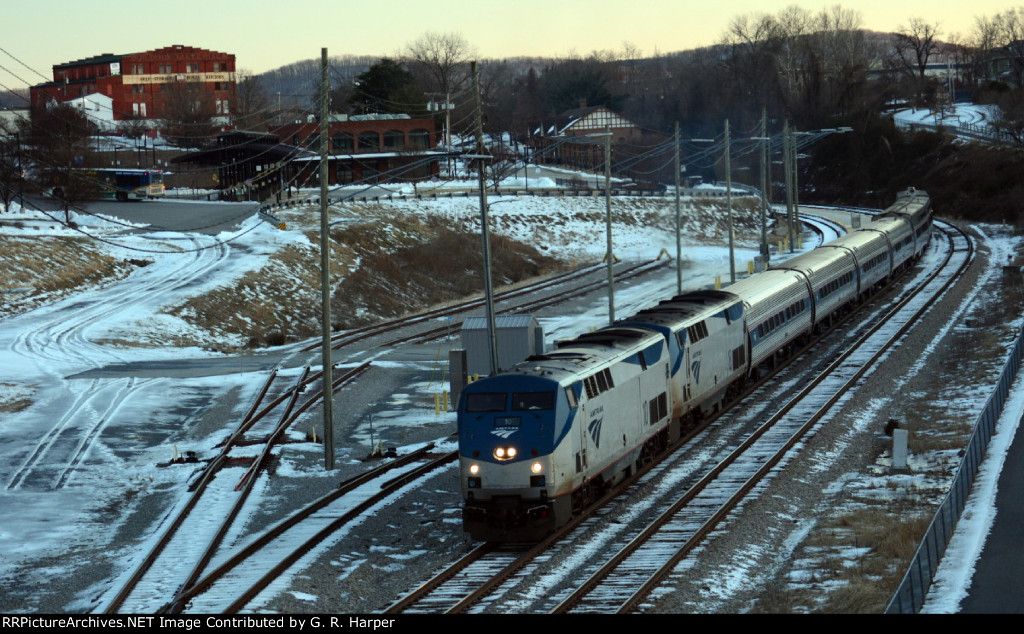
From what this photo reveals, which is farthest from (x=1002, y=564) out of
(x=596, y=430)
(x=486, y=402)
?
(x=486, y=402)

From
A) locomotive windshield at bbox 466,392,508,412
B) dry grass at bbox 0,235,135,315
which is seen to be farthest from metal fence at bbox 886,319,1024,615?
dry grass at bbox 0,235,135,315

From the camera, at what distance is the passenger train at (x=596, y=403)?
851 inches

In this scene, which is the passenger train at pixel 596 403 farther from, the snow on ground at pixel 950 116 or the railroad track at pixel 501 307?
the snow on ground at pixel 950 116

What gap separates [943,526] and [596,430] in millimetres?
7013

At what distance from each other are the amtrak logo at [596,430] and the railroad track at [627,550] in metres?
1.67

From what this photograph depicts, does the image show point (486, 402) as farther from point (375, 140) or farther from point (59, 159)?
point (375, 140)

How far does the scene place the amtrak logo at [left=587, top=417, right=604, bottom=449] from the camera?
76.1 feet

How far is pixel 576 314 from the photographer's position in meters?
59.8

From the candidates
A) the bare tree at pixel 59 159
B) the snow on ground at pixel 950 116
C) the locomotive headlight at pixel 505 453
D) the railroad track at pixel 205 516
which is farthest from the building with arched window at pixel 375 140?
the locomotive headlight at pixel 505 453

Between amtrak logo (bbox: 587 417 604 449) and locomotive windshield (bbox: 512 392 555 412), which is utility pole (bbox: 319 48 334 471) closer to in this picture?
amtrak logo (bbox: 587 417 604 449)

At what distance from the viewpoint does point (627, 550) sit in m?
21.2

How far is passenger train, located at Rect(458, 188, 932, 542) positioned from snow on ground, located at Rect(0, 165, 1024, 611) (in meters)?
7.26
